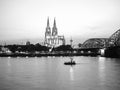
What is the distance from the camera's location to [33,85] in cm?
4172

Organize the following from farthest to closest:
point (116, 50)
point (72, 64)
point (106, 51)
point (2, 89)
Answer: point (106, 51) → point (116, 50) → point (72, 64) → point (2, 89)

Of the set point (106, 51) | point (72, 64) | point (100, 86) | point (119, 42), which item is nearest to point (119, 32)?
point (119, 42)

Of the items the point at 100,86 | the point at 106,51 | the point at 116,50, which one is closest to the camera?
the point at 100,86

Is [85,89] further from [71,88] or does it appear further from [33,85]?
[33,85]

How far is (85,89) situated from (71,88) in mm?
2117

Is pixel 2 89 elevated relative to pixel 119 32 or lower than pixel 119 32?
lower

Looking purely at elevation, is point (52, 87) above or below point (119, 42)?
below

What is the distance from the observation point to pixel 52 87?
4053 centimetres

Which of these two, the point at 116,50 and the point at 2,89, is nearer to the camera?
the point at 2,89

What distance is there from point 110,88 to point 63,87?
7099 mm

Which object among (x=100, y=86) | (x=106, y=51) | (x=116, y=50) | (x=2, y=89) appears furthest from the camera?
(x=106, y=51)

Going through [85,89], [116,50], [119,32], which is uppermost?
[119,32]

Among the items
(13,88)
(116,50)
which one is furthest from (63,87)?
(116,50)

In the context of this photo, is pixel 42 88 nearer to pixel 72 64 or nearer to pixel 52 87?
pixel 52 87
